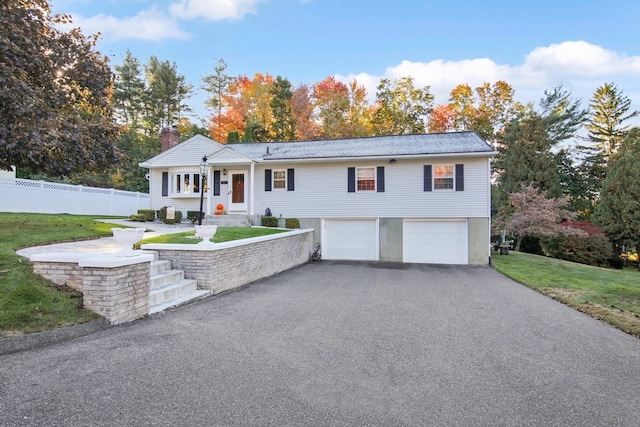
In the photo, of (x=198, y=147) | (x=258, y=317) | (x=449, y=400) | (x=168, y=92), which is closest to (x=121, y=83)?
(x=168, y=92)

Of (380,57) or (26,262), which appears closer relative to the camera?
(26,262)

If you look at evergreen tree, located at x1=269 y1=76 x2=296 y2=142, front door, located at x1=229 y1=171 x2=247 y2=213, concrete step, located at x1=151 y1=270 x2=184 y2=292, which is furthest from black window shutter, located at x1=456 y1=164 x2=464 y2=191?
evergreen tree, located at x1=269 y1=76 x2=296 y2=142

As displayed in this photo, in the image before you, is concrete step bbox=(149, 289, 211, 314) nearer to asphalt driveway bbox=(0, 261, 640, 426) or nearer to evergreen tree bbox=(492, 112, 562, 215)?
asphalt driveway bbox=(0, 261, 640, 426)

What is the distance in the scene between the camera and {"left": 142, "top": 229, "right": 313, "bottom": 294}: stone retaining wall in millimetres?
7148

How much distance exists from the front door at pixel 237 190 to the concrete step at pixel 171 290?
9759mm

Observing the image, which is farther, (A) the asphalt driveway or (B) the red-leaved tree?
(B) the red-leaved tree

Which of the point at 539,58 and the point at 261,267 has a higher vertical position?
the point at 539,58

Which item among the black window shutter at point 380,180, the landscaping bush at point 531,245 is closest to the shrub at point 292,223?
the black window shutter at point 380,180

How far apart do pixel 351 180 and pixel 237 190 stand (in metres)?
5.44

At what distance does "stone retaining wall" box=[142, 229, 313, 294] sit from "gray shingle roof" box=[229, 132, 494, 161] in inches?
245

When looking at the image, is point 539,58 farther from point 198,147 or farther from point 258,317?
point 258,317

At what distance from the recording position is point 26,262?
5.73 m

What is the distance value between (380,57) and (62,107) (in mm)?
18658

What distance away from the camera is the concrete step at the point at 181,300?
18.4 feet
